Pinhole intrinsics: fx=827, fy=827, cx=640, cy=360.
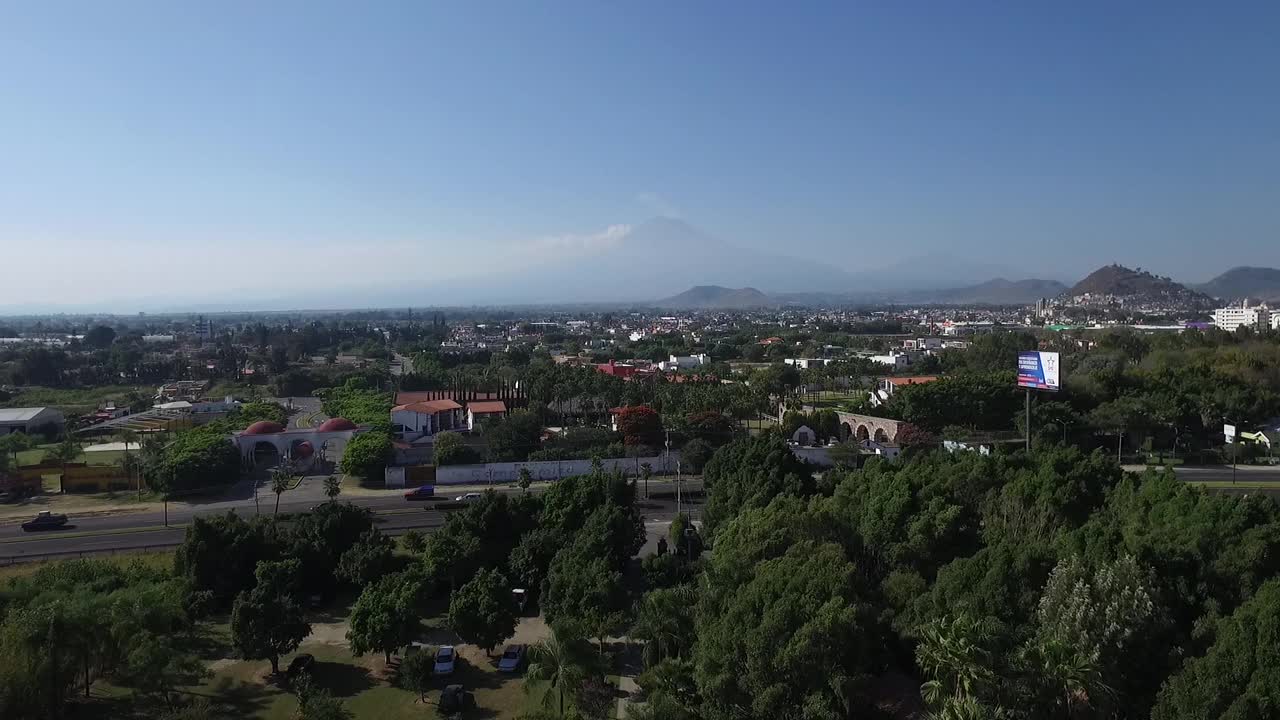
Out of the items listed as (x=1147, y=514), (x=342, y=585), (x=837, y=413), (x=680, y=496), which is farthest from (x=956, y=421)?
(x=342, y=585)

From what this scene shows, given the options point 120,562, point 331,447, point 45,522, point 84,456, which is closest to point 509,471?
point 331,447

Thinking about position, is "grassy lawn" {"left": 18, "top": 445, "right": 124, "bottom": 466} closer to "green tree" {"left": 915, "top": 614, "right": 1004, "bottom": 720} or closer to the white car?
the white car

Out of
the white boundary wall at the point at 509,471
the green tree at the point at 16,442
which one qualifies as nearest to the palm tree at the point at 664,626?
the white boundary wall at the point at 509,471

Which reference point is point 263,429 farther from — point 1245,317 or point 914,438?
point 1245,317

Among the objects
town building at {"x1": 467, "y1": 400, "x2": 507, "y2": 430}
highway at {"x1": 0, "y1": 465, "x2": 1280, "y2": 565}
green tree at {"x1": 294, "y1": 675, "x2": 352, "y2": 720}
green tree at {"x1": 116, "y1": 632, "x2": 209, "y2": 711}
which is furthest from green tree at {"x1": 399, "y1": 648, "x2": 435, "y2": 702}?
town building at {"x1": 467, "y1": 400, "x2": 507, "y2": 430}

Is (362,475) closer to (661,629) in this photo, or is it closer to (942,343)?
(661,629)

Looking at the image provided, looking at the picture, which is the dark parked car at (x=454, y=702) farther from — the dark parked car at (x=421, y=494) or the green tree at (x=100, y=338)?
the green tree at (x=100, y=338)
